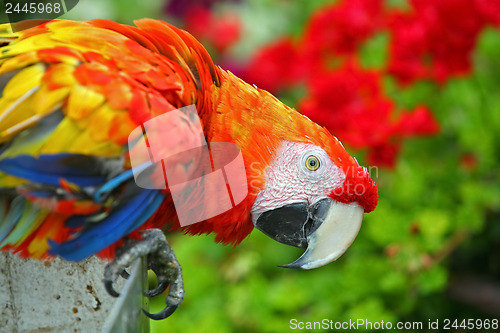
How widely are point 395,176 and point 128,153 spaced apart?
0.87 metres

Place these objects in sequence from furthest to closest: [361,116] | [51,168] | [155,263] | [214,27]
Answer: [214,27] < [361,116] < [155,263] < [51,168]

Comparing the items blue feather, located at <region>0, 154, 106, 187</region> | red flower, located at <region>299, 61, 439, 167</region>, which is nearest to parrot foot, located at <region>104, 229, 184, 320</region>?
blue feather, located at <region>0, 154, 106, 187</region>

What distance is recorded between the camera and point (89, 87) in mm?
684

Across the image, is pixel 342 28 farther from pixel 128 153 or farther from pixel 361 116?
pixel 128 153

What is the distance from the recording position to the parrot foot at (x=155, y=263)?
70 centimetres

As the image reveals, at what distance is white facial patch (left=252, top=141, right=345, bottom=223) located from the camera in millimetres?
834

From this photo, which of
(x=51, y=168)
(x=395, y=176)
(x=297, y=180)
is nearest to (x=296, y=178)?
(x=297, y=180)

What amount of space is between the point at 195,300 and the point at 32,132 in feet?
3.10

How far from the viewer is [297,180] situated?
84cm

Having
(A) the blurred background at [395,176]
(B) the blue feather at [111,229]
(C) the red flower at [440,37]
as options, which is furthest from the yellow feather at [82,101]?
(C) the red flower at [440,37]

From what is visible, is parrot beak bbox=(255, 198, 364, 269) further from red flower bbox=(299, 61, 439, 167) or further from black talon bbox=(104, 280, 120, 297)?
red flower bbox=(299, 61, 439, 167)

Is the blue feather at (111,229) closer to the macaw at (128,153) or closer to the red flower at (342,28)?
the macaw at (128,153)

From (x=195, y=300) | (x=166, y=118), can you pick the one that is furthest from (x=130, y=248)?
(x=195, y=300)

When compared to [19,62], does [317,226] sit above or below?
below
